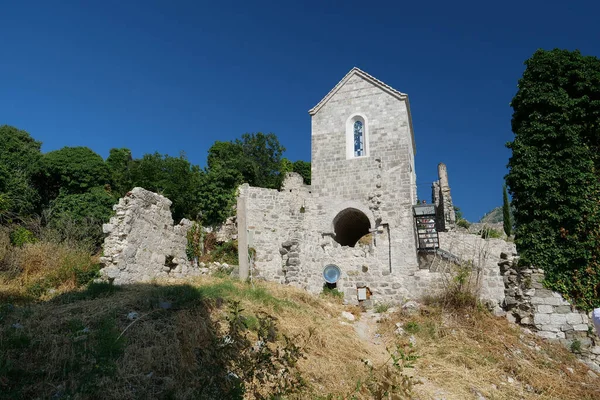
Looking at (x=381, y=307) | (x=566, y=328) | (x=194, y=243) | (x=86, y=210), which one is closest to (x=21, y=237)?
(x=86, y=210)

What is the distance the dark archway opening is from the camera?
15095 mm

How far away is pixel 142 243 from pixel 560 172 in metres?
11.9

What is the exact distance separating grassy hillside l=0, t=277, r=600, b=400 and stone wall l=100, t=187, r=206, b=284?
67.6 inches

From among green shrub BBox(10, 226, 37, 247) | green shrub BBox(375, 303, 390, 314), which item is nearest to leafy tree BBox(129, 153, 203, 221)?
green shrub BBox(10, 226, 37, 247)

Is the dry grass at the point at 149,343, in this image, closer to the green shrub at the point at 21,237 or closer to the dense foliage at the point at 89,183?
the green shrub at the point at 21,237

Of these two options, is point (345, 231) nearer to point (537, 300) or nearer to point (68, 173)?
point (537, 300)

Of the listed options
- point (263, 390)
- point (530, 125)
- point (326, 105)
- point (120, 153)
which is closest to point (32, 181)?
point (120, 153)

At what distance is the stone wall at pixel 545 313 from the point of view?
9352 mm

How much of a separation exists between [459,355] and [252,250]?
27.1ft

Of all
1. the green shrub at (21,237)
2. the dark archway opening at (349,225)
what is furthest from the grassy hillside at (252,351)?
the green shrub at (21,237)

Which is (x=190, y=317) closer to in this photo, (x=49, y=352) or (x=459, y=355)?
(x=49, y=352)

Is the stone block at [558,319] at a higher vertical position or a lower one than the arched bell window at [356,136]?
lower

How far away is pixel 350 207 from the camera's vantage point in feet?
47.8

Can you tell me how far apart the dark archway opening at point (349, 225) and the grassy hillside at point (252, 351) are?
14.8ft
